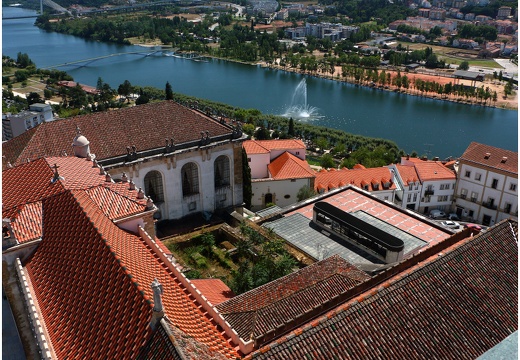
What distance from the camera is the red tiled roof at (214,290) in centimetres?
→ 1935

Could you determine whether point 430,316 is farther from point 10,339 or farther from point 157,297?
point 10,339

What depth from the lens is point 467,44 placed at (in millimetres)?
140375

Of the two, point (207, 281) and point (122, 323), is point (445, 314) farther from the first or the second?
point (207, 281)

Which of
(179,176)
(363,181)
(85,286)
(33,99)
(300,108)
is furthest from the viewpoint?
(300,108)

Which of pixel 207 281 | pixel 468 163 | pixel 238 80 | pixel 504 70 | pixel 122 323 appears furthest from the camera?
pixel 504 70

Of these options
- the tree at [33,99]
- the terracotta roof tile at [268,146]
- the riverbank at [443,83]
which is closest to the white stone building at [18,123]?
the tree at [33,99]

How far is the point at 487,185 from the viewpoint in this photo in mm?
41062

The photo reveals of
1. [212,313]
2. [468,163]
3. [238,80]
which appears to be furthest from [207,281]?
[238,80]

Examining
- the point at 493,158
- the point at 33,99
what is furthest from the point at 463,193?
the point at 33,99

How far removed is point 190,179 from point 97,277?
55.2 feet

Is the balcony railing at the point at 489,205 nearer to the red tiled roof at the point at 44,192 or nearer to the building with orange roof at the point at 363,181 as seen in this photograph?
the building with orange roof at the point at 363,181

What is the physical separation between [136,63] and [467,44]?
3615 inches

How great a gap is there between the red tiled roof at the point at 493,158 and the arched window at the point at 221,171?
71.9 feet

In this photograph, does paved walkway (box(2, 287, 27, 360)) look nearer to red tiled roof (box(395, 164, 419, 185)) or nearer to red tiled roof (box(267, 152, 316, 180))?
red tiled roof (box(267, 152, 316, 180))
